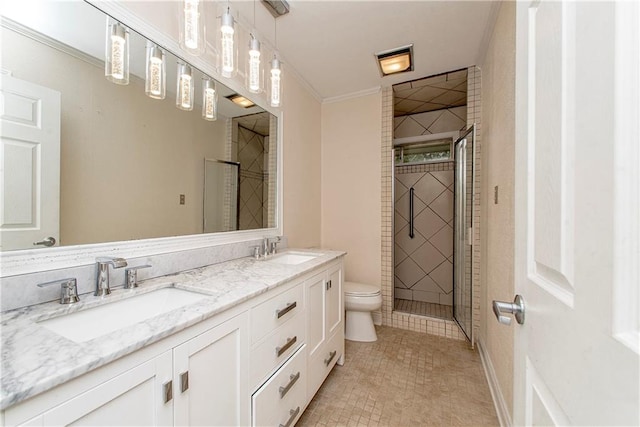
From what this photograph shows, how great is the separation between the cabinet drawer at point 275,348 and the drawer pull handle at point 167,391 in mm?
332

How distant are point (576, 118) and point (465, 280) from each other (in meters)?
2.29

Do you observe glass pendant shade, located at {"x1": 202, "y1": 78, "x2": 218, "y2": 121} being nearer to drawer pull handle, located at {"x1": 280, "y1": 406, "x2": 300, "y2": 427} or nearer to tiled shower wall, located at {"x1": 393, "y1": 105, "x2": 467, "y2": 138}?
drawer pull handle, located at {"x1": 280, "y1": 406, "x2": 300, "y2": 427}

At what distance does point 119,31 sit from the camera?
1082 millimetres

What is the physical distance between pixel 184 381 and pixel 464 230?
2.42 metres

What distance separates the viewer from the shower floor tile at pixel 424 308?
277 cm

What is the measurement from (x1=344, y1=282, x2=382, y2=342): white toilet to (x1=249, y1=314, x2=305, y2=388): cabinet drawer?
993 millimetres

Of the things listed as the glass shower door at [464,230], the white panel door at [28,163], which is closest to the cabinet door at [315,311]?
the white panel door at [28,163]

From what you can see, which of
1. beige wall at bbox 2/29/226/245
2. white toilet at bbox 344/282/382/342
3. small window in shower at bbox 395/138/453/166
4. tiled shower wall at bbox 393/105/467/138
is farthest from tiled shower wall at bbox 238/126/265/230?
tiled shower wall at bbox 393/105/467/138

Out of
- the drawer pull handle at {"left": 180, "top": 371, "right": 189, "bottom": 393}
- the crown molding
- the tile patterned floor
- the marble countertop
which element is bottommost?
the tile patterned floor

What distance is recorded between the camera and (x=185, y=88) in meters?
1.38

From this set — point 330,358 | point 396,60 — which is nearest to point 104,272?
point 330,358

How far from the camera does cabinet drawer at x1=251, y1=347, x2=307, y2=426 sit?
1.04 metres

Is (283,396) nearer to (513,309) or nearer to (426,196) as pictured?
(513,309)

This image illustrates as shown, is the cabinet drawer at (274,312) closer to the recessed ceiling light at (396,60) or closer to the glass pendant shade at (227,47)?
the glass pendant shade at (227,47)
